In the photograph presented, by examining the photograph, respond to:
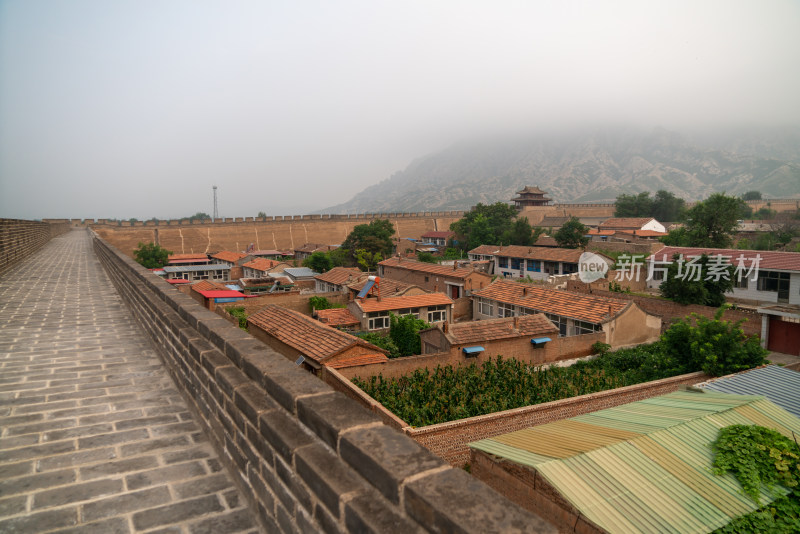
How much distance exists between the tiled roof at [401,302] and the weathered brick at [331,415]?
16.5 meters

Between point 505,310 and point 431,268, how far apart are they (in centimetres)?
838

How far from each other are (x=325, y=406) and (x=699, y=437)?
7.01 m

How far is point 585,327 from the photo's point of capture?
56.7 feet

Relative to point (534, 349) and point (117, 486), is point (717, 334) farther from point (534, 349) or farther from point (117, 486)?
point (117, 486)

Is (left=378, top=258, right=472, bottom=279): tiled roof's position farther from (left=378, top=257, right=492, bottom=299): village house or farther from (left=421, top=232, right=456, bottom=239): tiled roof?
(left=421, top=232, right=456, bottom=239): tiled roof

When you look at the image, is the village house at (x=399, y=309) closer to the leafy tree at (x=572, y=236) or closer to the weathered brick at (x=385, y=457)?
the weathered brick at (x=385, y=457)

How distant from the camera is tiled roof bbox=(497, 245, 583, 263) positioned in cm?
2958

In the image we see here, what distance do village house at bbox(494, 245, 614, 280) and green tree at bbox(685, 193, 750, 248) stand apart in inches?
286

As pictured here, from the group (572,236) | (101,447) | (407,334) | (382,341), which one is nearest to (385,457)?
(101,447)

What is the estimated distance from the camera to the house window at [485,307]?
2198cm

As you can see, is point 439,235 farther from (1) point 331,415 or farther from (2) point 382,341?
(1) point 331,415

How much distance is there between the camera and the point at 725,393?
9.26 meters

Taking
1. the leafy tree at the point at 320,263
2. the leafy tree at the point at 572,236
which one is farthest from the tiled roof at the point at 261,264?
the leafy tree at the point at 572,236

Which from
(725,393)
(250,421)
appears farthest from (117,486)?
(725,393)
